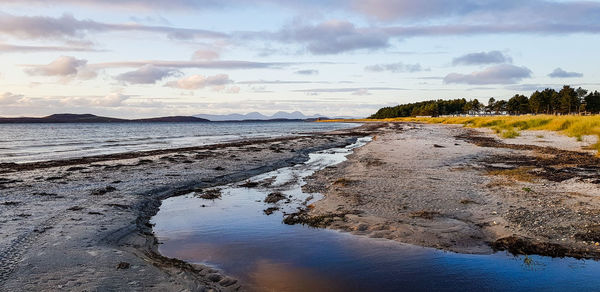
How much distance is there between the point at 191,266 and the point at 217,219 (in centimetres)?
386

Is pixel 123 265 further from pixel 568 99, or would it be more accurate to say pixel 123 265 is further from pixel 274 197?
pixel 568 99

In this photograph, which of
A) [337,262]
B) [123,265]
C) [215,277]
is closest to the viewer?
[215,277]

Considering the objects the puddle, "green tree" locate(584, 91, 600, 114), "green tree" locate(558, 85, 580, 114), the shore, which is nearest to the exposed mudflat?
the puddle

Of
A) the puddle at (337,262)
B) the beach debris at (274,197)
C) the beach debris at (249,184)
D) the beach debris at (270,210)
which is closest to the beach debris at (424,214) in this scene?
the puddle at (337,262)

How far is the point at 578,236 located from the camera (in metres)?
8.40

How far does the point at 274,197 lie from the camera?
13852mm

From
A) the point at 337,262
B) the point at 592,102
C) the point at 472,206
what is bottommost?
the point at 337,262

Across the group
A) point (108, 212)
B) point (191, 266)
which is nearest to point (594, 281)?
point (191, 266)

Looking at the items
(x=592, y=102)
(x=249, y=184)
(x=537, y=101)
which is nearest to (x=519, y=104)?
(x=537, y=101)

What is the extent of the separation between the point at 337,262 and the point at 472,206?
5.64 m

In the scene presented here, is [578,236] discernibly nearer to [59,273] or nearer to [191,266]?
[191,266]

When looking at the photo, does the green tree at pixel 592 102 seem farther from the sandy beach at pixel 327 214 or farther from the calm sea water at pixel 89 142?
the sandy beach at pixel 327 214

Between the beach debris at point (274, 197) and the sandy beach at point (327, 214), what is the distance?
1655 mm

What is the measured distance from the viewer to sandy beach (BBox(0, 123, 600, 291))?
22.9 feet
